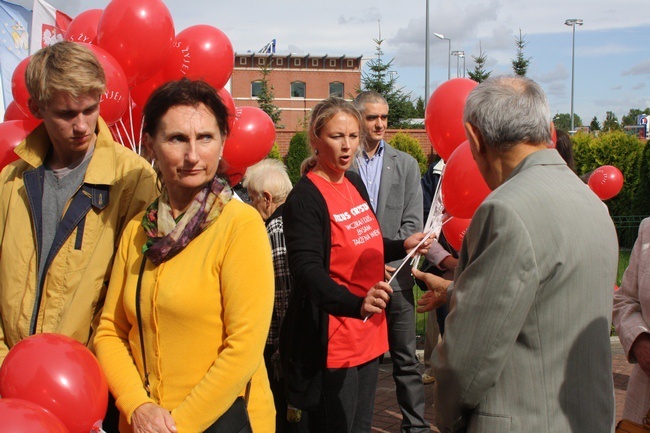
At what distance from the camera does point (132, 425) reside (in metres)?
2.18

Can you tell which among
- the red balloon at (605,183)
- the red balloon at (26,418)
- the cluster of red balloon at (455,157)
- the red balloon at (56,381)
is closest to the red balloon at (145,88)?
the cluster of red balloon at (455,157)

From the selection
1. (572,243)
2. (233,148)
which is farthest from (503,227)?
(233,148)

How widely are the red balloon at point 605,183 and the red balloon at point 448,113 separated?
8.28 m

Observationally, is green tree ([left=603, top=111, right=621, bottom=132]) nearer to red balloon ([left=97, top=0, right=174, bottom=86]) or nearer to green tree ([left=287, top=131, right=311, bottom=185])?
green tree ([left=287, top=131, right=311, bottom=185])

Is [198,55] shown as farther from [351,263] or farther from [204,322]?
[204,322]

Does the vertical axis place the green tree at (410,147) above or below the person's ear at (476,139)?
below

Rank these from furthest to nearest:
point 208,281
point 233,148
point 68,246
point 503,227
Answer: point 233,148 → point 68,246 → point 208,281 → point 503,227

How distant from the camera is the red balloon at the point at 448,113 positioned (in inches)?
155

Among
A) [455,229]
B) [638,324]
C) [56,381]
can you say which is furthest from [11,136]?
[638,324]

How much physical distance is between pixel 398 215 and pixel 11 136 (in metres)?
2.53

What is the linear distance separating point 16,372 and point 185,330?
1.85 ft

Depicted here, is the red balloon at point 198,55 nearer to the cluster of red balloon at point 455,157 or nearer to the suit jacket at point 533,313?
the cluster of red balloon at point 455,157

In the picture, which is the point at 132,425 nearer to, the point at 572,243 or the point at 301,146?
the point at 572,243

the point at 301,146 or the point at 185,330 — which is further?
the point at 301,146
